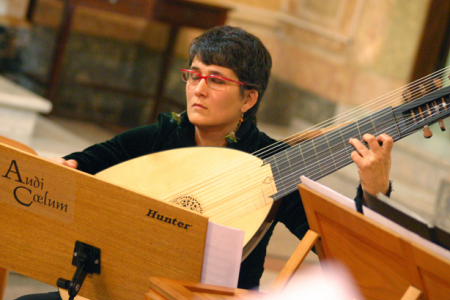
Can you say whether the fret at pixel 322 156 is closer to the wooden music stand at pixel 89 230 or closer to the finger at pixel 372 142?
Result: the finger at pixel 372 142

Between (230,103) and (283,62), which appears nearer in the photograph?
(230,103)

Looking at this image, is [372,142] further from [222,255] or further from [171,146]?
[171,146]

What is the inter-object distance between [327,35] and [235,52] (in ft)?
14.8

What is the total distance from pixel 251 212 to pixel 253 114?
348 millimetres

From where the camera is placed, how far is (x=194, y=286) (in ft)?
5.99

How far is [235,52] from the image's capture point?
233cm

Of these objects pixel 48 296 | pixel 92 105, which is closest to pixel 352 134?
pixel 48 296

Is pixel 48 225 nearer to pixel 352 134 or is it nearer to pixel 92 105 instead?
pixel 352 134

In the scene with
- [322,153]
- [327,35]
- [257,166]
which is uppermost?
[322,153]

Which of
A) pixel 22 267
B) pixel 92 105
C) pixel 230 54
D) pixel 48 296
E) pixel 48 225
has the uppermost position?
pixel 230 54

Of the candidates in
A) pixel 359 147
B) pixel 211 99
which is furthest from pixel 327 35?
pixel 359 147

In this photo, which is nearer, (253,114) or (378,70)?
(253,114)

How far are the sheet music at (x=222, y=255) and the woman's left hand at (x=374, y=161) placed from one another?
34 centimetres

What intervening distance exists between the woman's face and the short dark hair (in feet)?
0.06
